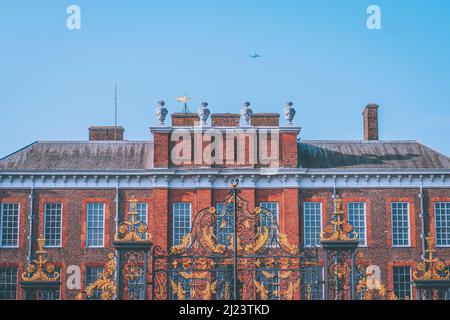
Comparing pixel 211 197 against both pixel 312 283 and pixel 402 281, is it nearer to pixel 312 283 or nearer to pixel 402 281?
pixel 402 281

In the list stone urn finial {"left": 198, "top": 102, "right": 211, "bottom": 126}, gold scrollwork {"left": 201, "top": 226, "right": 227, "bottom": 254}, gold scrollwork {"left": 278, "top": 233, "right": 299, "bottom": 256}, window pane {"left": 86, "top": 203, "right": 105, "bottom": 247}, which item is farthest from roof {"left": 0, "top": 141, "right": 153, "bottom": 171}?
gold scrollwork {"left": 278, "top": 233, "right": 299, "bottom": 256}

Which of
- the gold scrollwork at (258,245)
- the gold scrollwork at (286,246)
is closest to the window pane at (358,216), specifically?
the gold scrollwork at (286,246)

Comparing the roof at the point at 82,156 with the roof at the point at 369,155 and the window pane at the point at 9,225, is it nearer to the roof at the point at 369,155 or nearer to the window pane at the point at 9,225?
the window pane at the point at 9,225

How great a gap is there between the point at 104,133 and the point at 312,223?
38.7 ft

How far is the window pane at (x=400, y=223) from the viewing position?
4169cm

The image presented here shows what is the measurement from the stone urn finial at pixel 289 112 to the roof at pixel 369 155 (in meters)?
2.24

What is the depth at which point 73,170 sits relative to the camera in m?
41.6

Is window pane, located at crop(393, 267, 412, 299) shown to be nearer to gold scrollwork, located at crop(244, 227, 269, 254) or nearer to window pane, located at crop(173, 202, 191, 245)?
window pane, located at crop(173, 202, 191, 245)

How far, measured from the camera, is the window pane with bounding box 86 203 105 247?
41.7 metres

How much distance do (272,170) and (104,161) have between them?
8210mm

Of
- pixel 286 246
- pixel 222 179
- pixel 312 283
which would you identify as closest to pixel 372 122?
pixel 222 179
